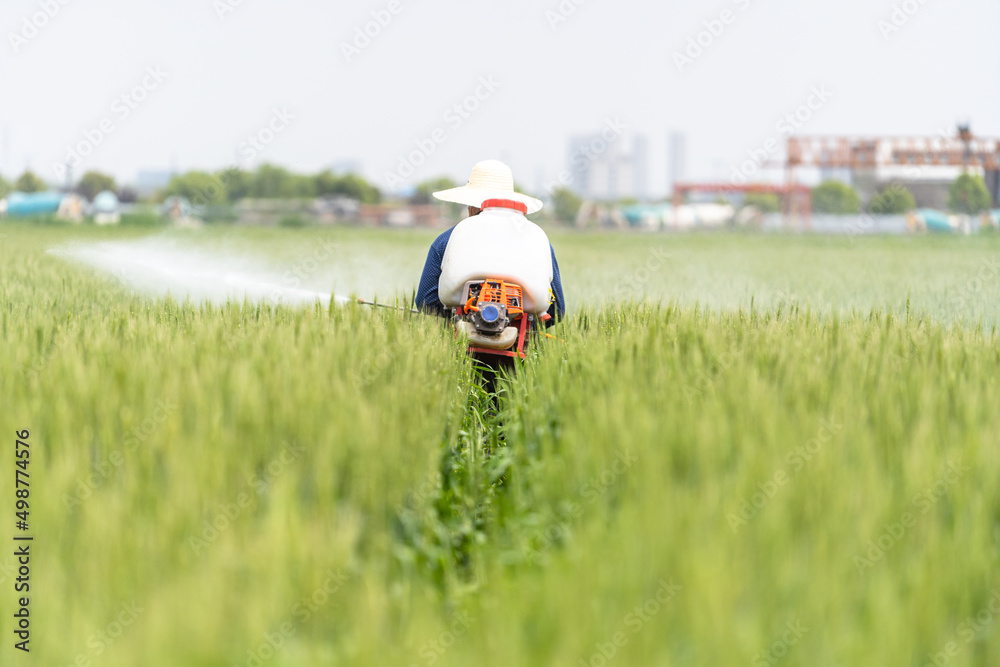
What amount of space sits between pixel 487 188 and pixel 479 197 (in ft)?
0.56

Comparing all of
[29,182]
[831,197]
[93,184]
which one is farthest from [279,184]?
[831,197]

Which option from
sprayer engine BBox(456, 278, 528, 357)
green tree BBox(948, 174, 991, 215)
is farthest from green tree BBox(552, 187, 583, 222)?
sprayer engine BBox(456, 278, 528, 357)

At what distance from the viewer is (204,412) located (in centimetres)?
262

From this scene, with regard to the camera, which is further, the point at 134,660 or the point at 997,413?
the point at 997,413

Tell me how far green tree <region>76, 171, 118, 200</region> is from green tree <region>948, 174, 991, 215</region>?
300ft

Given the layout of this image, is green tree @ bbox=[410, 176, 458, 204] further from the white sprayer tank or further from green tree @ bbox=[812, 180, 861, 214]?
the white sprayer tank

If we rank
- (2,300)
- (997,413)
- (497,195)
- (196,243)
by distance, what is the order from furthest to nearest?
(196,243) → (2,300) → (497,195) → (997,413)

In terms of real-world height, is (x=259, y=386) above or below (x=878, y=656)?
above

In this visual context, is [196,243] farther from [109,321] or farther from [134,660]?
[134,660]

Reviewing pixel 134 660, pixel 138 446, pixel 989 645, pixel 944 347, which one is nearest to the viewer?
pixel 134 660

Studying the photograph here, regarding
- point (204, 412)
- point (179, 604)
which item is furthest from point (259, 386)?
point (179, 604)

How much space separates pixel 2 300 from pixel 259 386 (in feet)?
13.6

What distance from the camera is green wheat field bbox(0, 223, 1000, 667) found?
1.60m

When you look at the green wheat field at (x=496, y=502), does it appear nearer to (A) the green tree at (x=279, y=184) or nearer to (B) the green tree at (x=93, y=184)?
(A) the green tree at (x=279, y=184)
